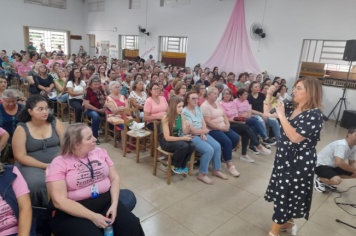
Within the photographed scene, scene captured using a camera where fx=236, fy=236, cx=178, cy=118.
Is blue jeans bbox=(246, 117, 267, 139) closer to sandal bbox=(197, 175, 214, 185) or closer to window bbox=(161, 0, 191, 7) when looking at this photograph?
sandal bbox=(197, 175, 214, 185)

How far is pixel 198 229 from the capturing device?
82.0 inches

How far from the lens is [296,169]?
1772mm

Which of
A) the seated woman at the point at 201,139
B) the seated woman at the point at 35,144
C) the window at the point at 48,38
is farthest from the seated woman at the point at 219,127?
the window at the point at 48,38

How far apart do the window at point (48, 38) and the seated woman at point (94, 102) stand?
11060mm

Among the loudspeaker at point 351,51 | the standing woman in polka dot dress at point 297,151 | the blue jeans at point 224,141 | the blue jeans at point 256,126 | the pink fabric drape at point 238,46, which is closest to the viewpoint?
the standing woman in polka dot dress at point 297,151

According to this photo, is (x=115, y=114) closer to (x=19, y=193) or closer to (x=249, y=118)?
(x=249, y=118)

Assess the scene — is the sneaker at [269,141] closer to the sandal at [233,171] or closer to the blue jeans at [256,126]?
the blue jeans at [256,126]

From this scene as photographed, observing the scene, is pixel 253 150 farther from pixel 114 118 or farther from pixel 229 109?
pixel 114 118

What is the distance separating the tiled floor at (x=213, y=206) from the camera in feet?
6.98

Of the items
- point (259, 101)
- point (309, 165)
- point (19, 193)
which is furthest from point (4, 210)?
point (259, 101)

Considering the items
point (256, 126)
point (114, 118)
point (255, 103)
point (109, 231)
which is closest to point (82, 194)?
point (109, 231)

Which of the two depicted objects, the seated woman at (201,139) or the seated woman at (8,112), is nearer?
the seated woman at (8,112)

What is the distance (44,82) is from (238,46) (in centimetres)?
612

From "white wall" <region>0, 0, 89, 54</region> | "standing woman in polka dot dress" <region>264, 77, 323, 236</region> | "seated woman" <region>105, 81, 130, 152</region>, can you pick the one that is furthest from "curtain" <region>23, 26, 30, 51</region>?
"standing woman in polka dot dress" <region>264, 77, 323, 236</region>
